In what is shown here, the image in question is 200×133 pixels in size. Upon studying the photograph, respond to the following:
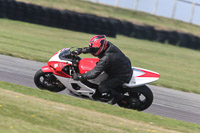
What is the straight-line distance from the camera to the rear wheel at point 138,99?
7645 mm

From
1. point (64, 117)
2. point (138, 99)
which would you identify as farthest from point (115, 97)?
point (64, 117)

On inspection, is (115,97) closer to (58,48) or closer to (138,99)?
(138,99)

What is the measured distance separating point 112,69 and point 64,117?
2.11 metres

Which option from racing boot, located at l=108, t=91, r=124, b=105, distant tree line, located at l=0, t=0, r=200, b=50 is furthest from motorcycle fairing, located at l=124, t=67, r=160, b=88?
distant tree line, located at l=0, t=0, r=200, b=50

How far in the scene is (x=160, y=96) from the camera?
10.0 meters

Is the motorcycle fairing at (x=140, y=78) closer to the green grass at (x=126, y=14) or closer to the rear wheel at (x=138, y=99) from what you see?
the rear wheel at (x=138, y=99)

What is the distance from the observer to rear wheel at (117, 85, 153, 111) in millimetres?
7645

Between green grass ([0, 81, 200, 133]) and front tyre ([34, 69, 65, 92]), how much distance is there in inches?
23.8

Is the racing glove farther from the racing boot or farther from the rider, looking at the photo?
the racing boot

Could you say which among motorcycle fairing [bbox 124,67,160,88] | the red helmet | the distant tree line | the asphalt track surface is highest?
the red helmet

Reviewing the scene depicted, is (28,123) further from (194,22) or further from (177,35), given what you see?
(194,22)

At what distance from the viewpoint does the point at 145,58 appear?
18062 millimetres

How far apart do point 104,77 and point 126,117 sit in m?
1.42

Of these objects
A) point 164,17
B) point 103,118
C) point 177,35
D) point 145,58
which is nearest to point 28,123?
point 103,118
